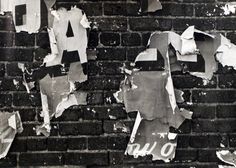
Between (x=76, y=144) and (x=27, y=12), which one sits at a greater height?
(x=27, y=12)

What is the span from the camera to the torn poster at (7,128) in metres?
3.05

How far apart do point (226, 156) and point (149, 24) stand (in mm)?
936

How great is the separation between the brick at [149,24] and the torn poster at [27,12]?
1.76 feet

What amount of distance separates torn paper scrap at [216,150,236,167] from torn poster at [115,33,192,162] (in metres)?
0.29

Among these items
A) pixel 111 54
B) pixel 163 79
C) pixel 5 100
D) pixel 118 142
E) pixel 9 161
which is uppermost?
pixel 111 54

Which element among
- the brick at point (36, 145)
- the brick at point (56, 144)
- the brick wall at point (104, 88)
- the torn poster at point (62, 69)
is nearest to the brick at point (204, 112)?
the brick wall at point (104, 88)

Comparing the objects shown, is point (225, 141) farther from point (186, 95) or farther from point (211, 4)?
point (211, 4)

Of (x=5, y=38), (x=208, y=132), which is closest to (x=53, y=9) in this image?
(x=5, y=38)

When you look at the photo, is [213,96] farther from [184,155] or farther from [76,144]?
[76,144]

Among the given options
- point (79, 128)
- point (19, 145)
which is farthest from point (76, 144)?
point (19, 145)

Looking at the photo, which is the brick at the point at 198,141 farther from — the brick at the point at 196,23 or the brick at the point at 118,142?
the brick at the point at 196,23

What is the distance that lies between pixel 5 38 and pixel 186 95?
115 centimetres

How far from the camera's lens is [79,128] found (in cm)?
306

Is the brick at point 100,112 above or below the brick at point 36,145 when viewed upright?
above
